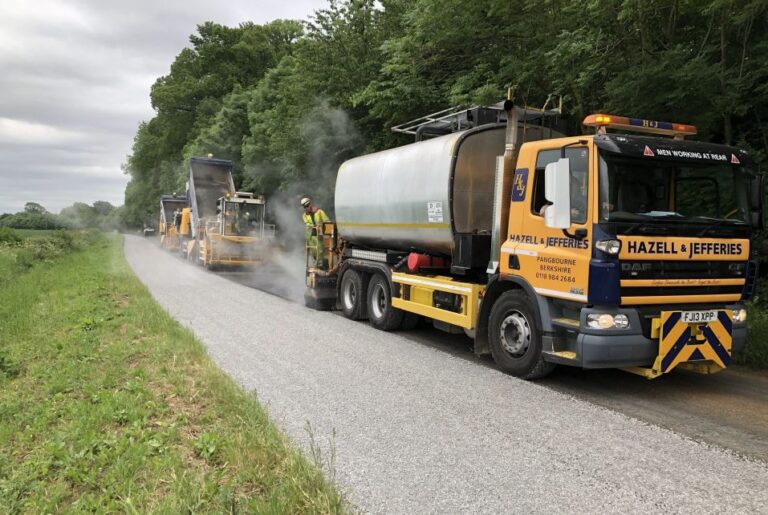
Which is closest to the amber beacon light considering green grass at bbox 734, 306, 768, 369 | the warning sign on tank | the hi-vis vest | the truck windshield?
the truck windshield

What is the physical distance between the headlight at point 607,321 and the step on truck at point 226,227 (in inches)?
697

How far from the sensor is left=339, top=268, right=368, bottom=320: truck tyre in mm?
10523

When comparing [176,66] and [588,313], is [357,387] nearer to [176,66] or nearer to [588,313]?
[588,313]

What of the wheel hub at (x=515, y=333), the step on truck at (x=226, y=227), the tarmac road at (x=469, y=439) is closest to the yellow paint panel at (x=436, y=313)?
the tarmac road at (x=469, y=439)

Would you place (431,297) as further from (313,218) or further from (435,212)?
(313,218)

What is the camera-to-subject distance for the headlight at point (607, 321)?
5441mm

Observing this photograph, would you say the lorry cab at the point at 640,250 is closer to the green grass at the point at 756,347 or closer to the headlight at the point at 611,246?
the headlight at the point at 611,246

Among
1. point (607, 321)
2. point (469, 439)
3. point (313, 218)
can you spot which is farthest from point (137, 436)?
point (313, 218)

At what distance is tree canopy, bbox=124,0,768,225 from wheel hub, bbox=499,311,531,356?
454cm

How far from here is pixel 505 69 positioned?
1141 cm

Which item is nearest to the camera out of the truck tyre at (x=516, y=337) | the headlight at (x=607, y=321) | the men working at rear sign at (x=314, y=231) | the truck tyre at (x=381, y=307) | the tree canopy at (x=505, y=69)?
the headlight at (x=607, y=321)

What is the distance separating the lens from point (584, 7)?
9.52 meters

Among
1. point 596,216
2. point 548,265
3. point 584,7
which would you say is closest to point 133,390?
point 548,265

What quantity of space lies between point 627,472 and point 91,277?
1420 centimetres
